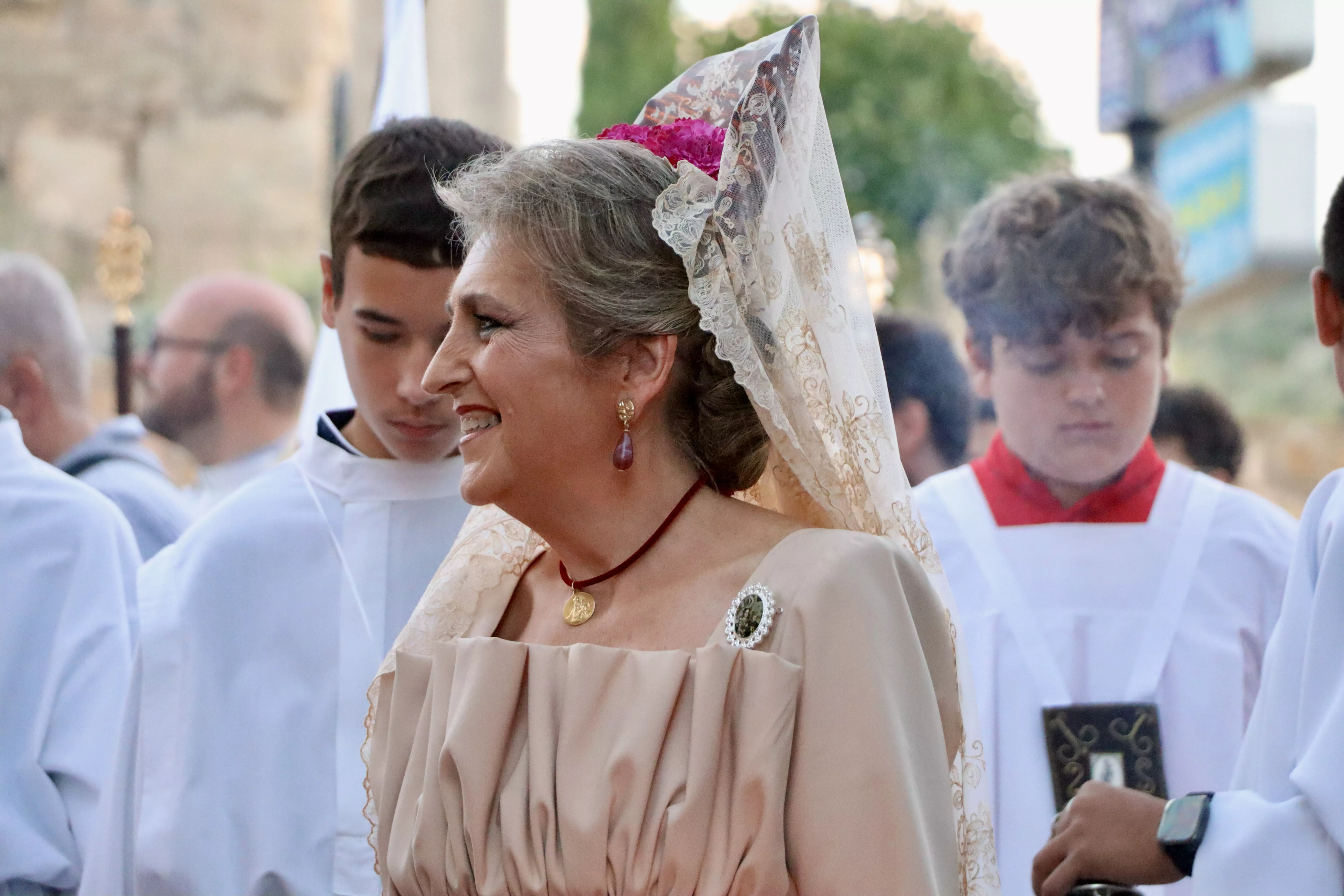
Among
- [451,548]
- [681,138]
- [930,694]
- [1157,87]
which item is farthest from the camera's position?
[1157,87]

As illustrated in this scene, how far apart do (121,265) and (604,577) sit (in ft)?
13.8

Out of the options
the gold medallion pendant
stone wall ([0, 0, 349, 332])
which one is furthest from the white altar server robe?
stone wall ([0, 0, 349, 332])

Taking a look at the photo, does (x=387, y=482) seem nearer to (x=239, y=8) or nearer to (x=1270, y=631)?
(x=1270, y=631)

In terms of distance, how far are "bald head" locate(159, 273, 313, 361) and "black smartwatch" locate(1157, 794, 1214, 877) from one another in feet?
17.6

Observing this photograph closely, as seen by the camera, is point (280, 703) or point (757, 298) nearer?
point (757, 298)

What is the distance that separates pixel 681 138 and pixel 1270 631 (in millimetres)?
2384

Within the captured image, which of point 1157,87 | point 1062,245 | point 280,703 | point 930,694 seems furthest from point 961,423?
point 1157,87

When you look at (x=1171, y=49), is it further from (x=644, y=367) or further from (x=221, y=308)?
(x=644, y=367)

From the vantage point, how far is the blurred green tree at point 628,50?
38.8 meters

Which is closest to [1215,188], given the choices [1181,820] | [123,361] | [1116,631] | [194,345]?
[194,345]

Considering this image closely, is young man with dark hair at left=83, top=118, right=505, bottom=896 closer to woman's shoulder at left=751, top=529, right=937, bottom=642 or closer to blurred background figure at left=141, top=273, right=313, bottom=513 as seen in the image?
woman's shoulder at left=751, top=529, right=937, bottom=642

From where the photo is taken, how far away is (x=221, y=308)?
7.27m

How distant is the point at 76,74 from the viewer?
2889 centimetres

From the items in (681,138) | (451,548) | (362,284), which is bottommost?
(451,548)
